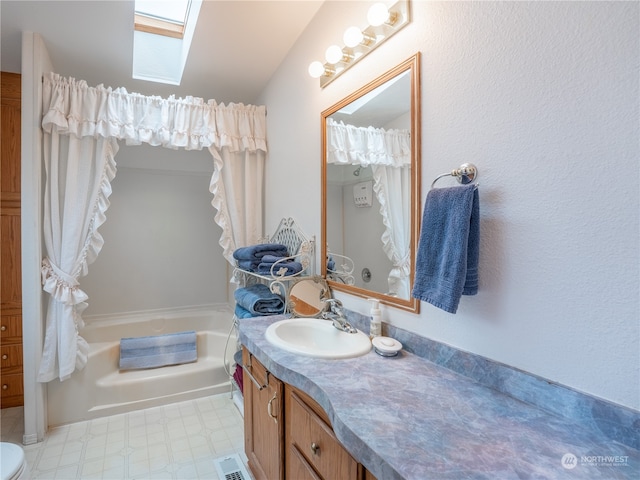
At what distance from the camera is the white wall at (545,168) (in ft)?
2.35

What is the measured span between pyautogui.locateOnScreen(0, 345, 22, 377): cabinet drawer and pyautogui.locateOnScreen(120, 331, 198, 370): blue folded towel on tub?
656 mm

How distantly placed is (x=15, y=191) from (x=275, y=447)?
8.52 ft

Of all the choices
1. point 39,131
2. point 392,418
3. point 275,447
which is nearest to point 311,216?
point 275,447

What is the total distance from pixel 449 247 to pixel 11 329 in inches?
121

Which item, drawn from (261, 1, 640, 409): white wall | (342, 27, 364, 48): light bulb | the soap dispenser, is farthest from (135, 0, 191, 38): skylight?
the soap dispenser

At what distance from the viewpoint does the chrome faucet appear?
4.78 ft

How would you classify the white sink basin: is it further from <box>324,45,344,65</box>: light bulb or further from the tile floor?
<box>324,45,344,65</box>: light bulb

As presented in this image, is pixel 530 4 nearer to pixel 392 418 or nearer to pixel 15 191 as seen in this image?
pixel 392 418

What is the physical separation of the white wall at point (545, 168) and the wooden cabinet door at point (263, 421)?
64 centimetres

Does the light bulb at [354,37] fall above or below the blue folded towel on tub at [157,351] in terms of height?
above

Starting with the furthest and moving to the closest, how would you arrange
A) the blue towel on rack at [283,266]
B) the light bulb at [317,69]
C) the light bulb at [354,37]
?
the blue towel on rack at [283,266]
the light bulb at [317,69]
the light bulb at [354,37]

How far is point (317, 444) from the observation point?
1002mm

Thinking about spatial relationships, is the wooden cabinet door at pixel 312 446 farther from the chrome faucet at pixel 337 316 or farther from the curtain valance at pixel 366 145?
the curtain valance at pixel 366 145

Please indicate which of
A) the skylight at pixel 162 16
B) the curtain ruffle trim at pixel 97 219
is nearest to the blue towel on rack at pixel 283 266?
the curtain ruffle trim at pixel 97 219
